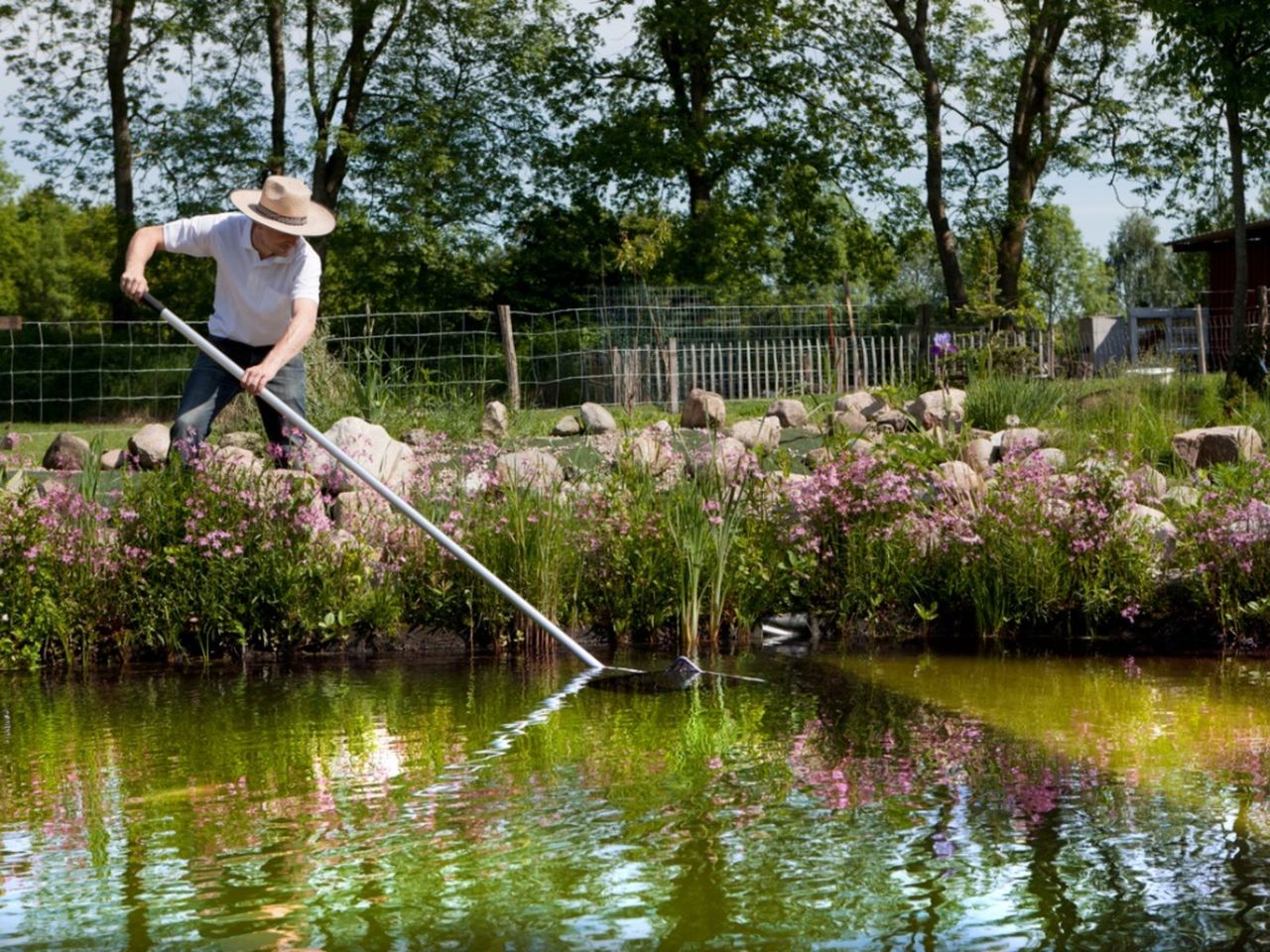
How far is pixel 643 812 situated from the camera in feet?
13.5

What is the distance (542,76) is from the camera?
2780 cm

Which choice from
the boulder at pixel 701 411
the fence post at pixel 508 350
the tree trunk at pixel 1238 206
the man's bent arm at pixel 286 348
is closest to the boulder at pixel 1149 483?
the man's bent arm at pixel 286 348

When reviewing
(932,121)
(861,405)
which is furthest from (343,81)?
(861,405)

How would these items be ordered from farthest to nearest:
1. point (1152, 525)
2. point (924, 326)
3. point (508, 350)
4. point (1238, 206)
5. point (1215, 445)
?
point (924, 326) < point (1238, 206) < point (508, 350) < point (1215, 445) < point (1152, 525)

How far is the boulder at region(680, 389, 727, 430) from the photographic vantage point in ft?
→ 44.9

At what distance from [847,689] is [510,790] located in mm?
1943

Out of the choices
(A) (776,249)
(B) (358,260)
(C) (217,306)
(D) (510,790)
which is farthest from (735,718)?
(A) (776,249)

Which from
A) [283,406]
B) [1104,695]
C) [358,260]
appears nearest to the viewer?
[1104,695]

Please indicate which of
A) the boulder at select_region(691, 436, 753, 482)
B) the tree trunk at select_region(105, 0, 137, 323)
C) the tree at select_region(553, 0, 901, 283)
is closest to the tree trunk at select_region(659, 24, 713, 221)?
the tree at select_region(553, 0, 901, 283)

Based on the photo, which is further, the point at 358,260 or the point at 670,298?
the point at 358,260

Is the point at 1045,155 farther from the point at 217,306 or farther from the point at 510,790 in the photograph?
the point at 510,790

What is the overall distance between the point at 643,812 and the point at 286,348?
3.05 metres

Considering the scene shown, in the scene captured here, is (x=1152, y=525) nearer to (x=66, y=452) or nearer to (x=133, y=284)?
(x=133, y=284)

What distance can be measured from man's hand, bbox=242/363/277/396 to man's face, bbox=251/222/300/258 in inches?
32.5
